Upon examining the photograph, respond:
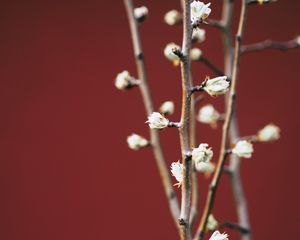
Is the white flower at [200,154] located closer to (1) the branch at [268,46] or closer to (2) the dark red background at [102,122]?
(1) the branch at [268,46]

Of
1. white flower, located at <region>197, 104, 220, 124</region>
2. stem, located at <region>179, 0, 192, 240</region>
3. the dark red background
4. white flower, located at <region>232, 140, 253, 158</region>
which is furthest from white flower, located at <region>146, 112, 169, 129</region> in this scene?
the dark red background

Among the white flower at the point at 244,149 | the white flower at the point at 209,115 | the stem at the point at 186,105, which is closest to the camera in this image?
the stem at the point at 186,105

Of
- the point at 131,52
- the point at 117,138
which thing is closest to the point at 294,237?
the point at 117,138

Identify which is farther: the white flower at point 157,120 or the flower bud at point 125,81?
the flower bud at point 125,81

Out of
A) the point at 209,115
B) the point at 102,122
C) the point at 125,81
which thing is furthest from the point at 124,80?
the point at 102,122

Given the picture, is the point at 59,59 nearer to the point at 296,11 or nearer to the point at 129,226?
the point at 129,226

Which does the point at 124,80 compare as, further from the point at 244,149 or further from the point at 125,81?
the point at 244,149

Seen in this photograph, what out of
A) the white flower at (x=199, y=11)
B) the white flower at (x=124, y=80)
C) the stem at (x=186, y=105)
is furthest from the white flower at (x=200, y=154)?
the white flower at (x=124, y=80)
